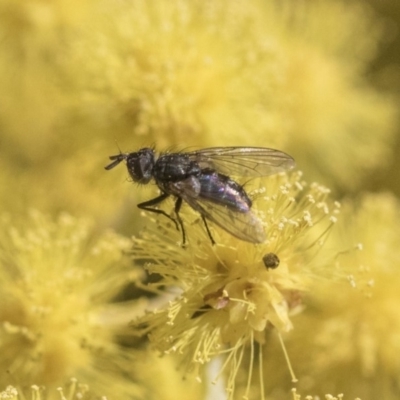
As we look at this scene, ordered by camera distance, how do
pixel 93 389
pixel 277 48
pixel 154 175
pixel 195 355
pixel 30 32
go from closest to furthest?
1. pixel 195 355
2. pixel 154 175
3. pixel 93 389
4. pixel 277 48
5. pixel 30 32

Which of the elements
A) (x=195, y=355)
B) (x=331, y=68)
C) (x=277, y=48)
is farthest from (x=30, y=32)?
(x=195, y=355)

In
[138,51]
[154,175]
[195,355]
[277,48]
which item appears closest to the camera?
[195,355]

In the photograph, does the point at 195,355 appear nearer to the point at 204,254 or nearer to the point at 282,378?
the point at 204,254

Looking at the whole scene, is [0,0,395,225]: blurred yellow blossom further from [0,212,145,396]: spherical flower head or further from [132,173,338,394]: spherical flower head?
[132,173,338,394]: spherical flower head

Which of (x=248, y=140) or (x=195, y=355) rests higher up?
(x=248, y=140)

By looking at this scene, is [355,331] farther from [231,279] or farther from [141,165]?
[141,165]

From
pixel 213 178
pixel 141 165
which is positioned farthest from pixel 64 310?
pixel 213 178

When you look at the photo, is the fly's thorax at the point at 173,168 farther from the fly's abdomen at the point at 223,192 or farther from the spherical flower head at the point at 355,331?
the spherical flower head at the point at 355,331
